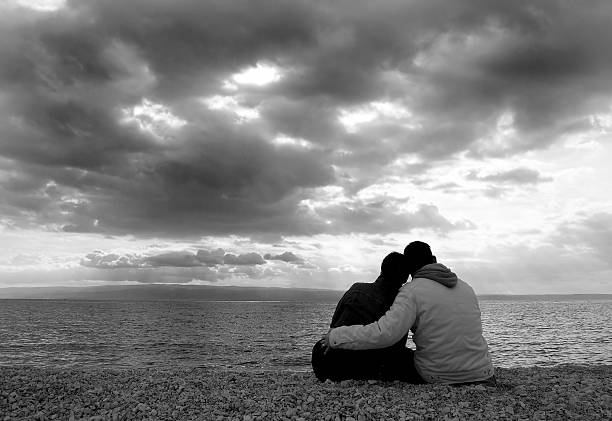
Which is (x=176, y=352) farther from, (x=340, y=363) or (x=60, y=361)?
(x=340, y=363)

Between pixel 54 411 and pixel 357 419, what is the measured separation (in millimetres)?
5495

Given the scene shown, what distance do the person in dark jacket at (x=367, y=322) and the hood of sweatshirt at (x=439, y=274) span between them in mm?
459

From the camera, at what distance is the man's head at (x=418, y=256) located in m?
8.06

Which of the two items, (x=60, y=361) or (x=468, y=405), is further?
(x=60, y=361)

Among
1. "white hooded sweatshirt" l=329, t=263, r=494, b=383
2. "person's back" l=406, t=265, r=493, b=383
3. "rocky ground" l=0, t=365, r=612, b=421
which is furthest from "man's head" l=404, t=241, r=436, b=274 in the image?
"rocky ground" l=0, t=365, r=612, b=421

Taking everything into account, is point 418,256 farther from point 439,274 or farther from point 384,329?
point 384,329

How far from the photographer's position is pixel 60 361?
29.1 meters

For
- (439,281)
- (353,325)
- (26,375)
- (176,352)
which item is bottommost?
(176,352)

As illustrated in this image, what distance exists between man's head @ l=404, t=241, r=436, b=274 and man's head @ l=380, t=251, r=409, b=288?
0.11m

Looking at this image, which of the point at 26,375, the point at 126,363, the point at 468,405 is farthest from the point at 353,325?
the point at 126,363

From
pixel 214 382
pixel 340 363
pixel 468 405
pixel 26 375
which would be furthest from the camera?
pixel 26 375

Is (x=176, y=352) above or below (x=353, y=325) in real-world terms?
below

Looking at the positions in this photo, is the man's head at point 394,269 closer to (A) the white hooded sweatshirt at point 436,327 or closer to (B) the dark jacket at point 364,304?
(B) the dark jacket at point 364,304

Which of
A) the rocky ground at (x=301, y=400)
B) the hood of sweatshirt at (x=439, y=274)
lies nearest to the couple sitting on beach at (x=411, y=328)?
the hood of sweatshirt at (x=439, y=274)
